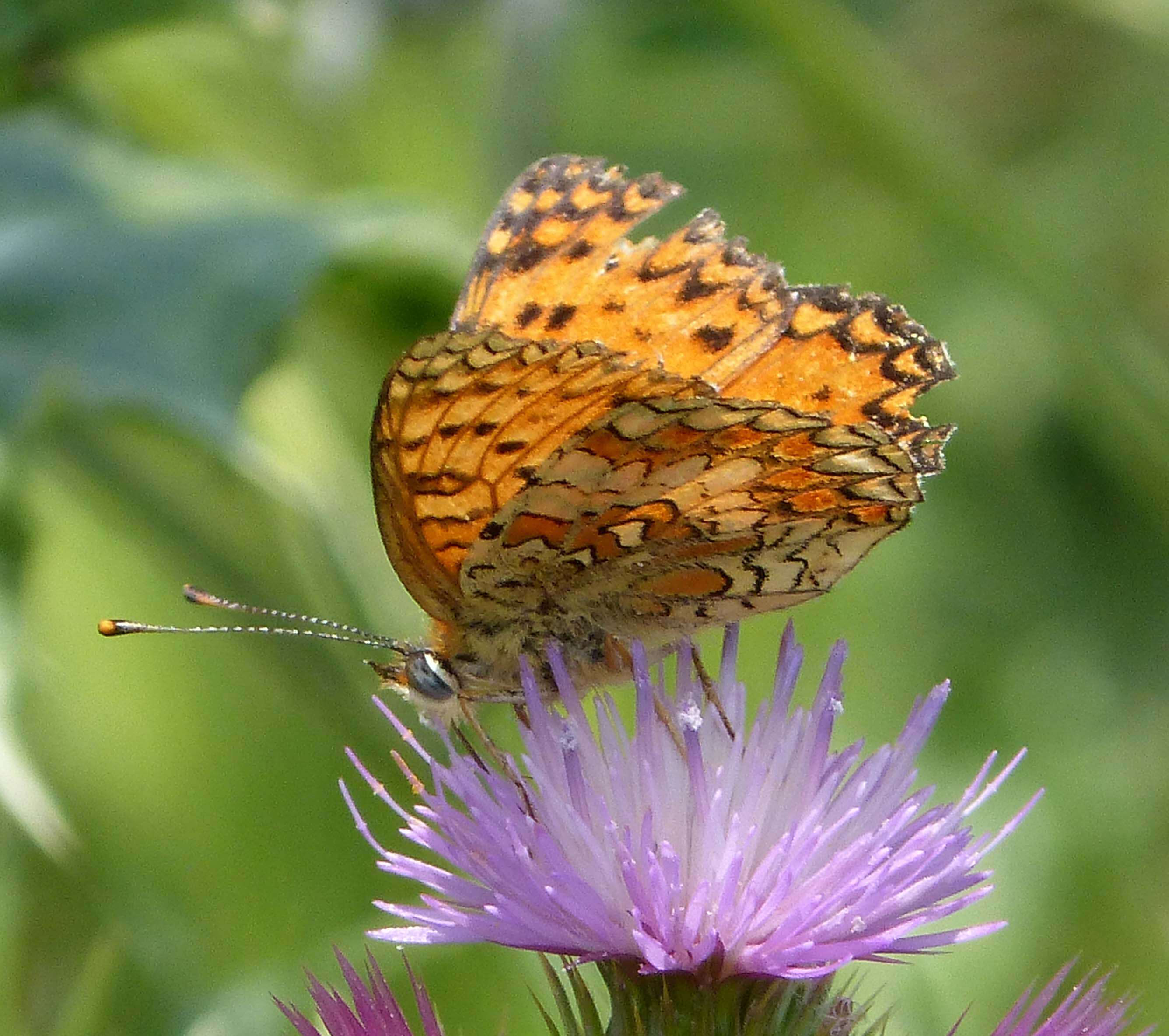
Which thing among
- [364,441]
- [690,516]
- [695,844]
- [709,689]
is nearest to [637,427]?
[690,516]

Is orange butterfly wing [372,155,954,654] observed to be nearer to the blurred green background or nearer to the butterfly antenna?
the butterfly antenna

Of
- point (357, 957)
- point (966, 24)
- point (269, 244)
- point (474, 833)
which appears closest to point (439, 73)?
point (966, 24)

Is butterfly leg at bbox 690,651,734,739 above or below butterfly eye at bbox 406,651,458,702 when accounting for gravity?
above

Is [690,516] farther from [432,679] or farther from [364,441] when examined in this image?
[364,441]

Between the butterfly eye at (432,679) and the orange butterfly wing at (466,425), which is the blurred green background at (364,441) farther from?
the orange butterfly wing at (466,425)

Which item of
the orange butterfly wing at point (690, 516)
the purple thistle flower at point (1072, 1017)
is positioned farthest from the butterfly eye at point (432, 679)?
the purple thistle flower at point (1072, 1017)

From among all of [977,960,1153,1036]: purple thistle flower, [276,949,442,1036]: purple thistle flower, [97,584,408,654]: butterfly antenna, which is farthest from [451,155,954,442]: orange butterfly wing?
[276,949,442,1036]: purple thistle flower

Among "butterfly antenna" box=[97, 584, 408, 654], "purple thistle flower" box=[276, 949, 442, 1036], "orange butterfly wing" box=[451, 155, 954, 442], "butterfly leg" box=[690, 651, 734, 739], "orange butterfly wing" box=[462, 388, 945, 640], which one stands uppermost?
"orange butterfly wing" box=[451, 155, 954, 442]

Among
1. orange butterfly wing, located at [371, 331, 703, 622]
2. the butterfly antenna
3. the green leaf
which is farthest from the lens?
the green leaf
